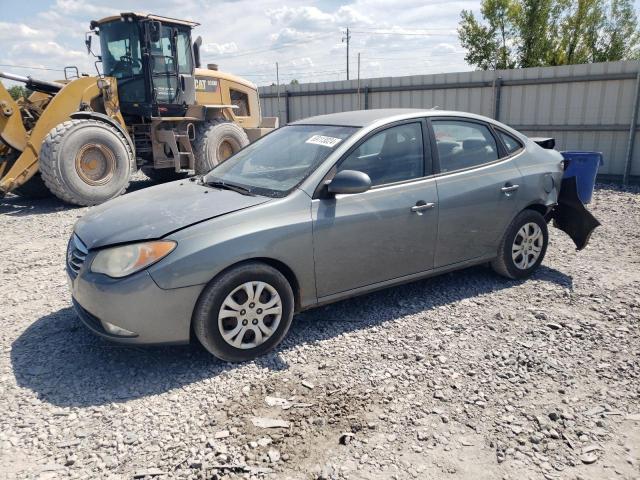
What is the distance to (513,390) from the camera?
3.27 metres

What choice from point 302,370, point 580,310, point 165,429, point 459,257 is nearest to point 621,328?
point 580,310

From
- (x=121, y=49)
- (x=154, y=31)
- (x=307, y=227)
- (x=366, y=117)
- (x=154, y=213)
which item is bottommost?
(x=307, y=227)

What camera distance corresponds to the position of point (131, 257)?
3.28 metres

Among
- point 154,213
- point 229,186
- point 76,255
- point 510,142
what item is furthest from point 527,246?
point 76,255

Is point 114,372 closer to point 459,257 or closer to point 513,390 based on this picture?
point 513,390

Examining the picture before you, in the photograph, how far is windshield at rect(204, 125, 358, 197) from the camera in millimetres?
3918

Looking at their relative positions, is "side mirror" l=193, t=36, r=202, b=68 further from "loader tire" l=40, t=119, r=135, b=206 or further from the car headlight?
the car headlight

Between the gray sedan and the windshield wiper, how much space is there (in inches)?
0.6

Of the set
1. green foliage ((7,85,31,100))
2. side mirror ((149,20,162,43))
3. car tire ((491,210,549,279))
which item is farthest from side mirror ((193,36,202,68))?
car tire ((491,210,549,279))

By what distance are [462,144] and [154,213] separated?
2.75 m

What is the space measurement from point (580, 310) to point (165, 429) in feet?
11.5

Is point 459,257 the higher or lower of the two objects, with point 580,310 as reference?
higher

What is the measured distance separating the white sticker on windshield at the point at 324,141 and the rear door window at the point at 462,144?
3.16 ft

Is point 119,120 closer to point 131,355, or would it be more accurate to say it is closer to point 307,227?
point 131,355
